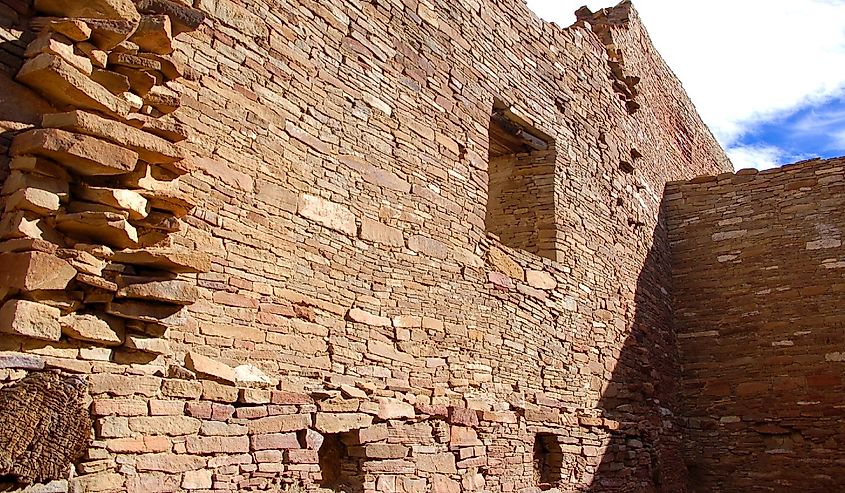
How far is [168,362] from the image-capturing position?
475cm

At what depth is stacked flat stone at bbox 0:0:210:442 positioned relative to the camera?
402cm

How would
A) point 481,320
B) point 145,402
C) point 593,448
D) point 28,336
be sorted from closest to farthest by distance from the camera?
point 28,336, point 145,402, point 481,320, point 593,448

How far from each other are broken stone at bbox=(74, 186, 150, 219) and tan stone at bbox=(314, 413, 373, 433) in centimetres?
206

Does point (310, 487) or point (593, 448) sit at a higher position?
point (593, 448)

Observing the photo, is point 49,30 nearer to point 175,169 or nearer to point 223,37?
point 175,169

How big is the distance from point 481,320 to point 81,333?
405 centimetres

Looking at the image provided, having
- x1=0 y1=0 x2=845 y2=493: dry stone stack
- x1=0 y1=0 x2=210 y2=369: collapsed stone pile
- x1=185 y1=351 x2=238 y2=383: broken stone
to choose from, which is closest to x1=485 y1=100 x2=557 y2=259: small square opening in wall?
x1=0 y1=0 x2=845 y2=493: dry stone stack

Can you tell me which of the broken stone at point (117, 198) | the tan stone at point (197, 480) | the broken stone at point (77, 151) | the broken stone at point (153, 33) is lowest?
the tan stone at point (197, 480)

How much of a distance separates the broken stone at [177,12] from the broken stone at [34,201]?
1.50 metres

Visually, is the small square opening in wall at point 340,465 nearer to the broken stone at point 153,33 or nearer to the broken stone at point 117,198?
the broken stone at point 117,198

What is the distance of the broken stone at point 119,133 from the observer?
4.16m

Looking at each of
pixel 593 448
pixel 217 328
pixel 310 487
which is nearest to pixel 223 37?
pixel 217 328

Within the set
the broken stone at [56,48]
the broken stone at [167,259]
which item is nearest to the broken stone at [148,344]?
the broken stone at [167,259]

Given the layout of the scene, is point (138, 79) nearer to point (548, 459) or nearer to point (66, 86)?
point (66, 86)
